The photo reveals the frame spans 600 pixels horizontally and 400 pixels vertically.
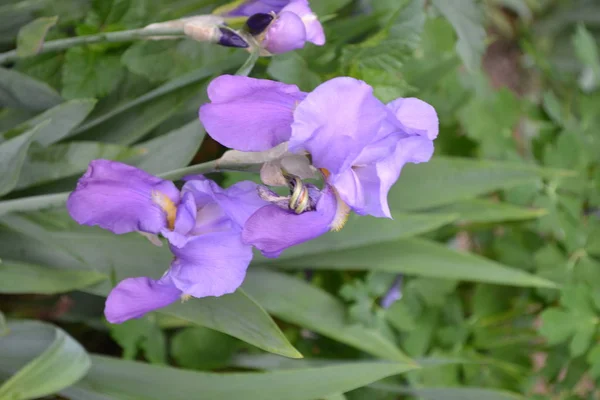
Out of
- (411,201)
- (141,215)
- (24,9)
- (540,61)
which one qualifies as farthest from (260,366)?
(540,61)

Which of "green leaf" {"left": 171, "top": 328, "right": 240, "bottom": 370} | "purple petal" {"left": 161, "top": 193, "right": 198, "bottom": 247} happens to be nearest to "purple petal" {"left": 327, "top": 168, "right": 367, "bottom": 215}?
"purple petal" {"left": 161, "top": 193, "right": 198, "bottom": 247}

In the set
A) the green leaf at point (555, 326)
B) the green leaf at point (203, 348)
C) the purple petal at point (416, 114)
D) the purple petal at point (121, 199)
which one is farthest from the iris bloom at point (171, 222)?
the green leaf at point (555, 326)

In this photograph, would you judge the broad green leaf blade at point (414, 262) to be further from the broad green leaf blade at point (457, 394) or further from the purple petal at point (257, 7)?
the purple petal at point (257, 7)

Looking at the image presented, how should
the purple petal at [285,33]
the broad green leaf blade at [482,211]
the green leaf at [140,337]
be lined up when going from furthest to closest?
the broad green leaf blade at [482,211]
the green leaf at [140,337]
the purple petal at [285,33]

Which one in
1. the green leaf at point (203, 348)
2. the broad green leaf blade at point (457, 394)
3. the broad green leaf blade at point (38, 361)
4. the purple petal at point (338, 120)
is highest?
the purple petal at point (338, 120)

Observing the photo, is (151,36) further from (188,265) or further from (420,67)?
(420,67)

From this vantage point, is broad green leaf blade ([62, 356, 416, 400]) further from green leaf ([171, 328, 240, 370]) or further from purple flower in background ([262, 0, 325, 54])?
purple flower in background ([262, 0, 325, 54])

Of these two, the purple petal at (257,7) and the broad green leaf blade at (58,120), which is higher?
the purple petal at (257,7)
